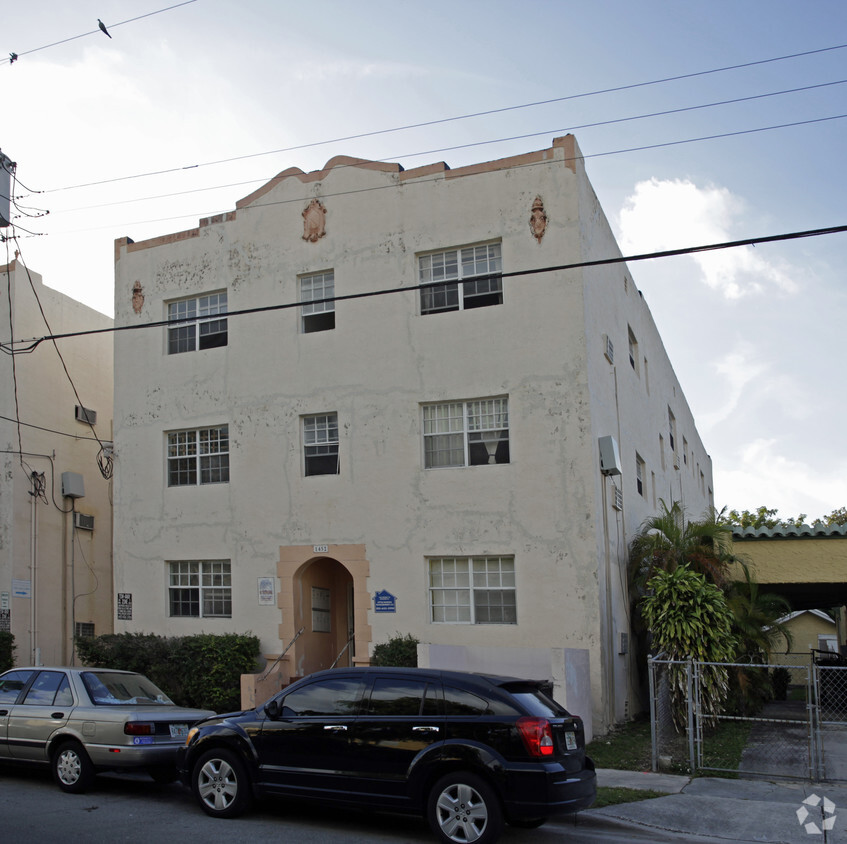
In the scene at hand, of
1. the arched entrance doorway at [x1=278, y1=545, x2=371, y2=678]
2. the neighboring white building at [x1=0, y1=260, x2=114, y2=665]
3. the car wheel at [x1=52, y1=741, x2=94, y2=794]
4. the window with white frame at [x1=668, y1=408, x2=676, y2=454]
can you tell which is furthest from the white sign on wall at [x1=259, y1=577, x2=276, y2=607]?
the window with white frame at [x1=668, y1=408, x2=676, y2=454]

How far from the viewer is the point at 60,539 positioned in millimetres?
22781

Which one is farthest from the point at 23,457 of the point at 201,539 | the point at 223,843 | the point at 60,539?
the point at 223,843

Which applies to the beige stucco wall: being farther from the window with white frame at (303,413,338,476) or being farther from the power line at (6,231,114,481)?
the power line at (6,231,114,481)

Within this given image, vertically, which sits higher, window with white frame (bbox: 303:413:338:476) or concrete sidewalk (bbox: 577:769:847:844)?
window with white frame (bbox: 303:413:338:476)

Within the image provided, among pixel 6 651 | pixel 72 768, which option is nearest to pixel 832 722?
pixel 72 768

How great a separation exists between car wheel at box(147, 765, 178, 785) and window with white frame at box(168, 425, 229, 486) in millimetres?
8924

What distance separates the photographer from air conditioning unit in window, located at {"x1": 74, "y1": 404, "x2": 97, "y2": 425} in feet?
77.9

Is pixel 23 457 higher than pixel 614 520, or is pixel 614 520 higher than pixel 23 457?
pixel 23 457

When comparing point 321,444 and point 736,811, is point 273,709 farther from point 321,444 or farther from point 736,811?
point 321,444

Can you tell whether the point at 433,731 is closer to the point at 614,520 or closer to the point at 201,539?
the point at 614,520

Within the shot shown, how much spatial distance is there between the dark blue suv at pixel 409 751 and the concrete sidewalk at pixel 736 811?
1.36 m

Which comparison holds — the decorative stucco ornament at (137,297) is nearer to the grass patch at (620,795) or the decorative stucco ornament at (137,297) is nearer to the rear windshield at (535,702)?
the grass patch at (620,795)

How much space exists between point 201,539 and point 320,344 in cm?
474

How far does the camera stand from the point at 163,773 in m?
10.8
